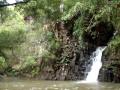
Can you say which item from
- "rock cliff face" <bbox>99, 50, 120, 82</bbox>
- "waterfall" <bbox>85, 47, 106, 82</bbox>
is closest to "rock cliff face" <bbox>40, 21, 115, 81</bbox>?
"waterfall" <bbox>85, 47, 106, 82</bbox>

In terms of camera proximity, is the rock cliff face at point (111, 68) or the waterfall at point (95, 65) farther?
the waterfall at point (95, 65)

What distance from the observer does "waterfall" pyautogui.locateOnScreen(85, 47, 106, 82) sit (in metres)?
21.2

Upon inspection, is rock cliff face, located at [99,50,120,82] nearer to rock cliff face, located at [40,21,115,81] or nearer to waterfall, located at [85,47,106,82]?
waterfall, located at [85,47,106,82]

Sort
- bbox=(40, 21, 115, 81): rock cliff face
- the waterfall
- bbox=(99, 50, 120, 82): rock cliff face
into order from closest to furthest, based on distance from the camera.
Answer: bbox=(99, 50, 120, 82): rock cliff face
the waterfall
bbox=(40, 21, 115, 81): rock cliff face

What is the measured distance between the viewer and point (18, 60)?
26.2 m

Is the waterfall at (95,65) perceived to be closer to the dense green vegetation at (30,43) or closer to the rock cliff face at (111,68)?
the rock cliff face at (111,68)

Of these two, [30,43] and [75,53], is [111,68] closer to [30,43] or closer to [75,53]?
[75,53]

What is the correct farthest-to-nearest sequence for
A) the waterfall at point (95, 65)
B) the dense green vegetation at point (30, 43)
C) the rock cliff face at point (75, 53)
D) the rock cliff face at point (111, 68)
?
the dense green vegetation at point (30, 43) < the rock cliff face at point (75, 53) < the waterfall at point (95, 65) < the rock cliff face at point (111, 68)

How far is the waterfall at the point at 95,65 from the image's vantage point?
2125 cm

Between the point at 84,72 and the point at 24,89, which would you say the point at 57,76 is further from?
the point at 24,89

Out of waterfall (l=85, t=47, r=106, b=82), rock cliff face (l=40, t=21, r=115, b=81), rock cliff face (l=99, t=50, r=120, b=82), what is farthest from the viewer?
rock cliff face (l=40, t=21, r=115, b=81)

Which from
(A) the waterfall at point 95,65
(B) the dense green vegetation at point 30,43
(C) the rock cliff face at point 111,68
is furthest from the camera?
(B) the dense green vegetation at point 30,43

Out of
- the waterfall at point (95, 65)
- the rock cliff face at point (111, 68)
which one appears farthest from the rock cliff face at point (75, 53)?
the rock cliff face at point (111, 68)

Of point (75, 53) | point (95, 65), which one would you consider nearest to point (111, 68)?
point (95, 65)
